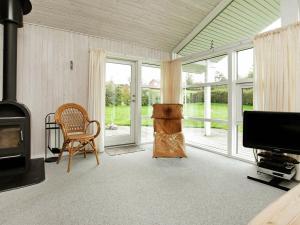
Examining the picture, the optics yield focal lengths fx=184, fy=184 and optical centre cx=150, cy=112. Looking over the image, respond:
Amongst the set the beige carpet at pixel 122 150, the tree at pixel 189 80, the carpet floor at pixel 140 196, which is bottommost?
the carpet floor at pixel 140 196

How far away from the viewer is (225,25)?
3512 mm

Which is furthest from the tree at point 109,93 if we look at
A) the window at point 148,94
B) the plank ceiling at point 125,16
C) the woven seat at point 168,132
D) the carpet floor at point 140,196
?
the carpet floor at point 140,196

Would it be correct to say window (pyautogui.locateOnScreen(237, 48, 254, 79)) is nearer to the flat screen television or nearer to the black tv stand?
the flat screen television

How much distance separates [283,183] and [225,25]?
112 inches

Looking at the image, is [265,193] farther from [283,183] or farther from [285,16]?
[285,16]

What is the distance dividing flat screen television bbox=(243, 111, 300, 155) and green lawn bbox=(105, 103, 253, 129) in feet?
3.33

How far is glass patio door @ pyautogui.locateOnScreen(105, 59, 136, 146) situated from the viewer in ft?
13.0

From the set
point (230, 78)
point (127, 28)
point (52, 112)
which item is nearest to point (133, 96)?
point (127, 28)

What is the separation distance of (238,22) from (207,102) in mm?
1602

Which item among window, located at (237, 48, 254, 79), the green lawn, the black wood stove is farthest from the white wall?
the black wood stove

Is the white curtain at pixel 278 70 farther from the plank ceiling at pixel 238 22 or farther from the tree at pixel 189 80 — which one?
the tree at pixel 189 80

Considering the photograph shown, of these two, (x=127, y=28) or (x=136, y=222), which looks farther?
(x=127, y=28)

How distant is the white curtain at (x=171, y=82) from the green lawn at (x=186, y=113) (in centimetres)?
40

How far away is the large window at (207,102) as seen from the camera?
3.58 metres
